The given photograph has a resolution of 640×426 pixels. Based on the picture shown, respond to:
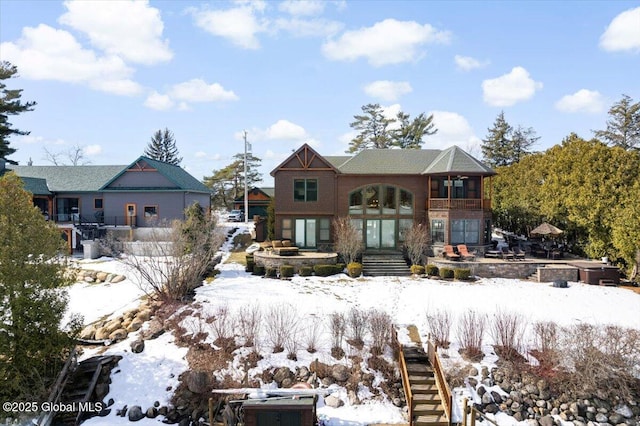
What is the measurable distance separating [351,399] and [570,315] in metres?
10.2

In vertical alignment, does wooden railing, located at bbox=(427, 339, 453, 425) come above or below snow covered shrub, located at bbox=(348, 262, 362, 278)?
below

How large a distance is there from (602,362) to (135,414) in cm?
1454

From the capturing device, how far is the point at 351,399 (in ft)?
37.4

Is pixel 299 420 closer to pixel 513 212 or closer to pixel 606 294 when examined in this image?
pixel 606 294

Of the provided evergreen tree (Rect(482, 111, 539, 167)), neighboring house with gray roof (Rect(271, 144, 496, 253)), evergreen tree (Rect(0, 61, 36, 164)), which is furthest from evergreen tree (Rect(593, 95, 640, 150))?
evergreen tree (Rect(0, 61, 36, 164))

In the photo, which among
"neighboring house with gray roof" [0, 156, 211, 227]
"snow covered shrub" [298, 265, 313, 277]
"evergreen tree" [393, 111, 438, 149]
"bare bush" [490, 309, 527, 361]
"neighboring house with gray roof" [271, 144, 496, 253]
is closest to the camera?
"bare bush" [490, 309, 527, 361]

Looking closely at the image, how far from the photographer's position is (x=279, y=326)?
13539 millimetres

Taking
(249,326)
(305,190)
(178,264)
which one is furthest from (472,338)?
(305,190)

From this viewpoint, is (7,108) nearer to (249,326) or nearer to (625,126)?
(249,326)

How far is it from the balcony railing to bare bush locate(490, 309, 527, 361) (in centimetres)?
1134

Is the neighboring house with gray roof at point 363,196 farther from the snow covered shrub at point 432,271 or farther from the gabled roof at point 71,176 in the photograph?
the gabled roof at point 71,176

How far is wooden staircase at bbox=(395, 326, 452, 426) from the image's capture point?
10.5m

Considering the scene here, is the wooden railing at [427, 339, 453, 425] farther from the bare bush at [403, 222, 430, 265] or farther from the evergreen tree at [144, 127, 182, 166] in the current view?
the evergreen tree at [144, 127, 182, 166]

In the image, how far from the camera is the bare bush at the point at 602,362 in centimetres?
1117
